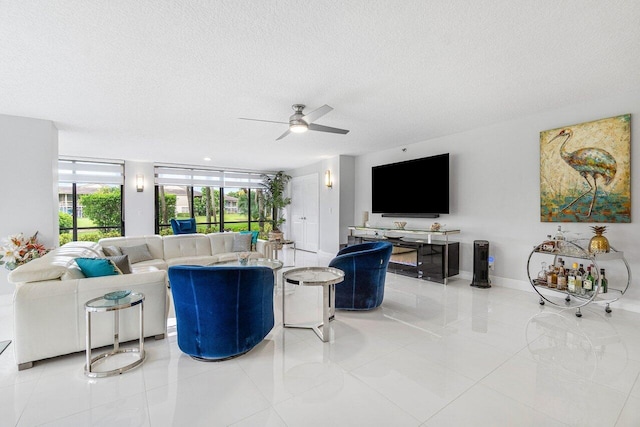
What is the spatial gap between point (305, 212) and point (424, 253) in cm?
430

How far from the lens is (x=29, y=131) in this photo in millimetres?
4137

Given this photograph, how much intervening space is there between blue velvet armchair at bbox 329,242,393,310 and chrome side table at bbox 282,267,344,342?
33cm

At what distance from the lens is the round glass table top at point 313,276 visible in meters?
2.69

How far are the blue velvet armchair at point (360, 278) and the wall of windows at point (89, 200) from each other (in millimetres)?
6811

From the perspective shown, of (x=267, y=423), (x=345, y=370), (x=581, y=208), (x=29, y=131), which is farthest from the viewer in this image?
(x=29, y=131)

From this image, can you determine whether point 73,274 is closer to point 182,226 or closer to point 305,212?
point 182,226

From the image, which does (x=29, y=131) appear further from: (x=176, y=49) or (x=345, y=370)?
(x=345, y=370)

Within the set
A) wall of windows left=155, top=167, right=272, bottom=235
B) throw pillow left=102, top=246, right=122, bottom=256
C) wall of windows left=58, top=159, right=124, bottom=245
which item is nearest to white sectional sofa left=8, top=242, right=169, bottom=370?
throw pillow left=102, top=246, right=122, bottom=256

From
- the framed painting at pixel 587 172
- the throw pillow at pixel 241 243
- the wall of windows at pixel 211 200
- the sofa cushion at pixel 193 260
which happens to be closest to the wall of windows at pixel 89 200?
the wall of windows at pixel 211 200

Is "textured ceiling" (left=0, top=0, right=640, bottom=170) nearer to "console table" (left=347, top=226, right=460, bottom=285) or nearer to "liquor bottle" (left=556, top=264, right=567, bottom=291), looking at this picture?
"console table" (left=347, top=226, right=460, bottom=285)

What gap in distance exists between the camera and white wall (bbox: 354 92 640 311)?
3.53 metres

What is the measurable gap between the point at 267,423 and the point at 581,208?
171 inches

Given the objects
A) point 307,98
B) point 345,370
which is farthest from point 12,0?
point 345,370

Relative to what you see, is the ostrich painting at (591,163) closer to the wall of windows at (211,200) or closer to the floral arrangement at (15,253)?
the floral arrangement at (15,253)
